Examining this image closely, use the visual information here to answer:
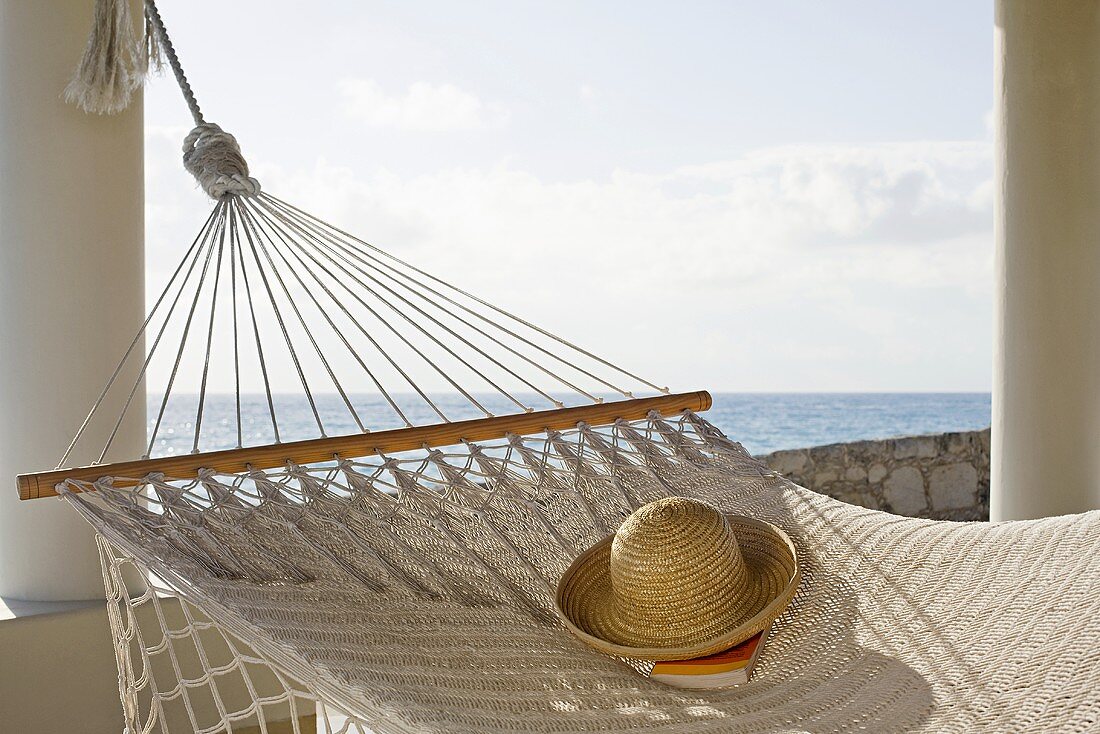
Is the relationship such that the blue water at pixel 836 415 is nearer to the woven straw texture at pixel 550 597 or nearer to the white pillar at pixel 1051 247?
the white pillar at pixel 1051 247

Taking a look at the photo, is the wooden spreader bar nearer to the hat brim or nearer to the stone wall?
the hat brim

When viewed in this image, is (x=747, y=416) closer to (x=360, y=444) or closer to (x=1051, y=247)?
(x=1051, y=247)

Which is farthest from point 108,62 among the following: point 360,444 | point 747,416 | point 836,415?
point 836,415

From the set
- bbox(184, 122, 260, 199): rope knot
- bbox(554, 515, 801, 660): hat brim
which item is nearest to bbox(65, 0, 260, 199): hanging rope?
bbox(184, 122, 260, 199): rope knot

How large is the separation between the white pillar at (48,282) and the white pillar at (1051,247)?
207cm

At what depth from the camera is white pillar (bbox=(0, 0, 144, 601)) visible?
1.67 meters

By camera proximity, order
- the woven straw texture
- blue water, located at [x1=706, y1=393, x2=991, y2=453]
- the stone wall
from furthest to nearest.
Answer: blue water, located at [x1=706, y1=393, x2=991, y2=453] → the stone wall → the woven straw texture

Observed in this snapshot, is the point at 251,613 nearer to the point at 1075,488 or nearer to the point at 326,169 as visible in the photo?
the point at 1075,488

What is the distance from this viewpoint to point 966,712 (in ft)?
2.76

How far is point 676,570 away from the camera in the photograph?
1.12m

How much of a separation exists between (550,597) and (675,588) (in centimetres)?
17

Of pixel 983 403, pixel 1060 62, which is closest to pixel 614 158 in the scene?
pixel 983 403

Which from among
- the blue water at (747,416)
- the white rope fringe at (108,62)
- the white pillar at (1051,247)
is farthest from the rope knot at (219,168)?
the blue water at (747,416)

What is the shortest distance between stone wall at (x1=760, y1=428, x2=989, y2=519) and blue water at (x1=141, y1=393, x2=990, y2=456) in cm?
861
